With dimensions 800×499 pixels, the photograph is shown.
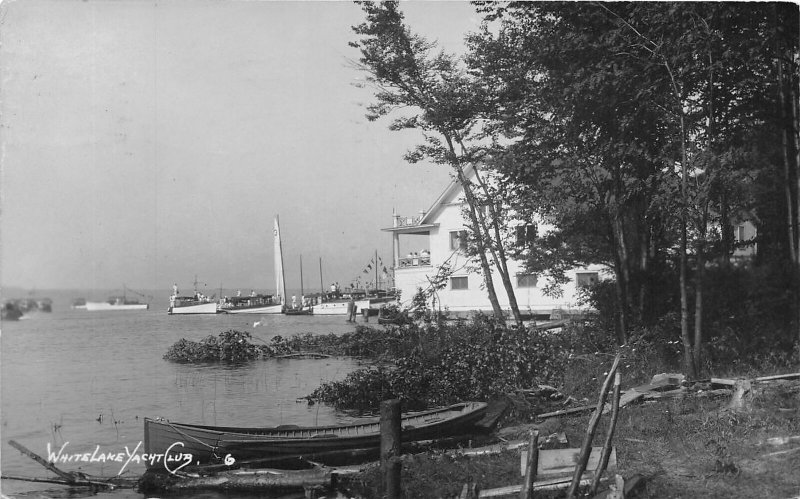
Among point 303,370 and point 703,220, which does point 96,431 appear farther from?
point 703,220

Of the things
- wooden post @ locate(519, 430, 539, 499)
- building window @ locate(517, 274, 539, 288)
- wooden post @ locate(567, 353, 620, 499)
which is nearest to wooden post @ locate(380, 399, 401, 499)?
wooden post @ locate(519, 430, 539, 499)

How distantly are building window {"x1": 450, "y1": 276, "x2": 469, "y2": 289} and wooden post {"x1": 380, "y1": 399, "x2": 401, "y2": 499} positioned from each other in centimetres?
916

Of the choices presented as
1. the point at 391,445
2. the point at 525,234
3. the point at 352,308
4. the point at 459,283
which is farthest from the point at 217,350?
the point at 391,445

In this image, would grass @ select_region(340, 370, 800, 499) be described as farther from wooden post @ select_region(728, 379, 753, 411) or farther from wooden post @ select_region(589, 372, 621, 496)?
wooden post @ select_region(589, 372, 621, 496)

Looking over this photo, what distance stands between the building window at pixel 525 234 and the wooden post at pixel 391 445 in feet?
25.3

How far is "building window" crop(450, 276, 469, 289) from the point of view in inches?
640

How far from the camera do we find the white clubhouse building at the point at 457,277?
15578mm

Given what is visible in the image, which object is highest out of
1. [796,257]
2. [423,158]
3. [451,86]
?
[451,86]

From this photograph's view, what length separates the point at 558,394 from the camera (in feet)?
37.7

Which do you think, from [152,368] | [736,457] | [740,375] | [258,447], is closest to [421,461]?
[258,447]

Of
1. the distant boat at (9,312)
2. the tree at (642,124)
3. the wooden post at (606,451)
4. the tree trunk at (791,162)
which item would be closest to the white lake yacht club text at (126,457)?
the distant boat at (9,312)

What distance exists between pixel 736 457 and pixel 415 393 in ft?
21.7

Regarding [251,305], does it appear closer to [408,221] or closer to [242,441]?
[408,221]

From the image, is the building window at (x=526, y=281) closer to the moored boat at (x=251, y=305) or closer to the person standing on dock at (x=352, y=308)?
the person standing on dock at (x=352, y=308)
